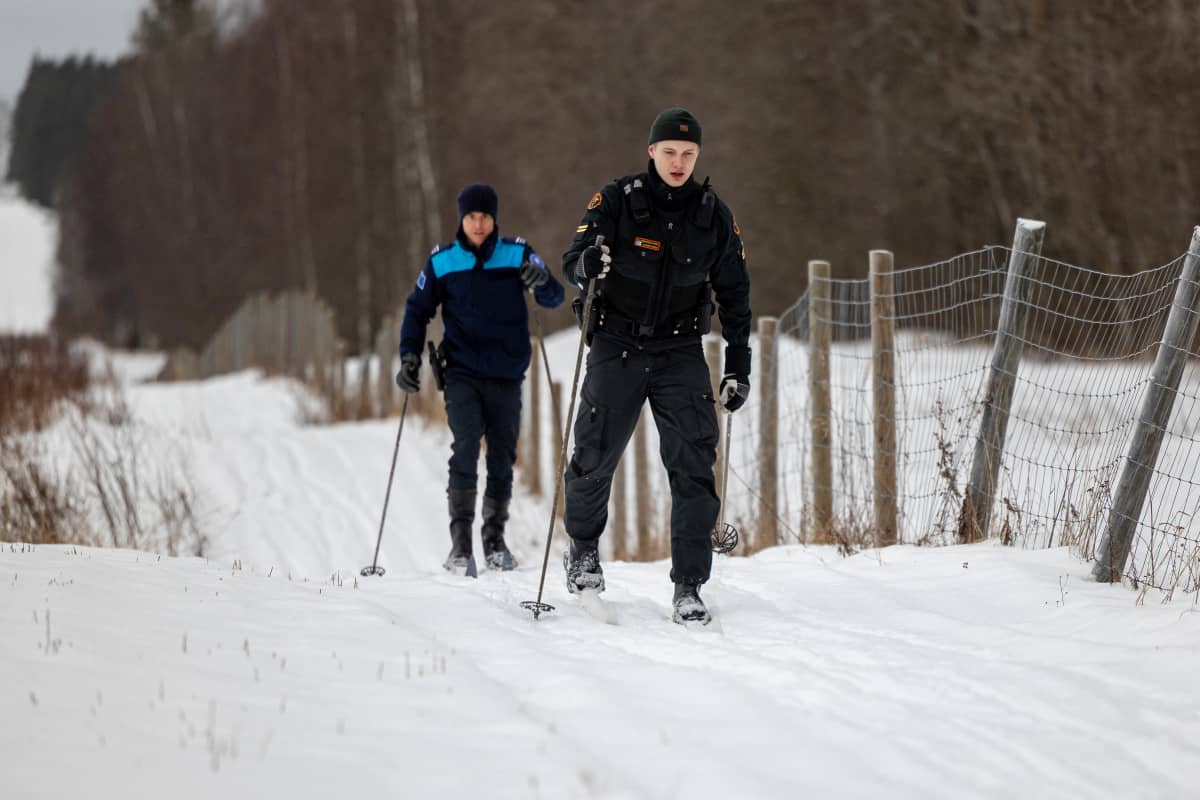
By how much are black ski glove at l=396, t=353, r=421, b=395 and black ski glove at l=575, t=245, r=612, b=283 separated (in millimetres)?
2035

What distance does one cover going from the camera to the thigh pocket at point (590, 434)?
4.61 metres

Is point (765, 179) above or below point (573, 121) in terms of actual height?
below

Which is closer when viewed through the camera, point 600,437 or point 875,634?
point 875,634

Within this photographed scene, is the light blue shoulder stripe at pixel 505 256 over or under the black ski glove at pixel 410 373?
over

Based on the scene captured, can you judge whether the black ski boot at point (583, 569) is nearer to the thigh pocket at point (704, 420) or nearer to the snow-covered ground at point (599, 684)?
the snow-covered ground at point (599, 684)

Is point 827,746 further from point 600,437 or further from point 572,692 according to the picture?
point 600,437

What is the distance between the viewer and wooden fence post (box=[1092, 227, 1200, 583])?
4551 mm

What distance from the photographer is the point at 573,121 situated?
21.0 meters

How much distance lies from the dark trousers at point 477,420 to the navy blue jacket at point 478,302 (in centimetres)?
8

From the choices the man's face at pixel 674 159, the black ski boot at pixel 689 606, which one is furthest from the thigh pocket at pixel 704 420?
the man's face at pixel 674 159

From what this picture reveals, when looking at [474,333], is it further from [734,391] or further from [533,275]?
[734,391]

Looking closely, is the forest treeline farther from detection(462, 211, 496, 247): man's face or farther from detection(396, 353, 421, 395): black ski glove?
detection(396, 353, 421, 395): black ski glove

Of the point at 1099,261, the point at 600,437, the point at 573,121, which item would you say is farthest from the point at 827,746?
the point at 573,121

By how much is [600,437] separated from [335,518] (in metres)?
5.68
